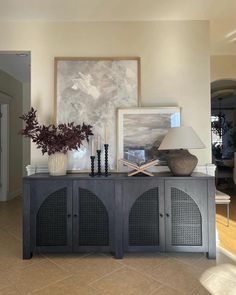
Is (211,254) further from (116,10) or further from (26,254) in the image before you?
(116,10)

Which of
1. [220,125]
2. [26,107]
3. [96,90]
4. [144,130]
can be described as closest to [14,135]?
[26,107]

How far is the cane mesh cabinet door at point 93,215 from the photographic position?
98.0 inches

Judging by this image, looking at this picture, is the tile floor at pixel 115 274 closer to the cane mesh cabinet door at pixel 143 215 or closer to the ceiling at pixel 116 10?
the cane mesh cabinet door at pixel 143 215

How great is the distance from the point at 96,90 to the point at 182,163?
1347 mm

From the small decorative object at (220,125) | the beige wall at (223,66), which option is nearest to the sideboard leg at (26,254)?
the beige wall at (223,66)

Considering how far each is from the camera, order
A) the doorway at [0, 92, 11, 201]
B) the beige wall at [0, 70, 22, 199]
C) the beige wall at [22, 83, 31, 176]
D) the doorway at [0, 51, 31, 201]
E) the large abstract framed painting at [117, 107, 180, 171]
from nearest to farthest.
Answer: the large abstract framed painting at [117, 107, 180, 171]
the doorway at [0, 51, 31, 201]
the doorway at [0, 92, 11, 201]
the beige wall at [0, 70, 22, 199]
the beige wall at [22, 83, 31, 176]

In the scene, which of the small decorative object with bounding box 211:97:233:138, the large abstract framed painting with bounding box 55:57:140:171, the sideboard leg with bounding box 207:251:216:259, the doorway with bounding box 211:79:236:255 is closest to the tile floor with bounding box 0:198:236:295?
the sideboard leg with bounding box 207:251:216:259

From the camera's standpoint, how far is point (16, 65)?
4621 millimetres

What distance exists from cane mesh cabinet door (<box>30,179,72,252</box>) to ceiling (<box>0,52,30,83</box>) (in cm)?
243

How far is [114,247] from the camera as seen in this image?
8.17 feet

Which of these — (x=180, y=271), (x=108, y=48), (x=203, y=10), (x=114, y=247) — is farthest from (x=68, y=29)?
(x=180, y=271)

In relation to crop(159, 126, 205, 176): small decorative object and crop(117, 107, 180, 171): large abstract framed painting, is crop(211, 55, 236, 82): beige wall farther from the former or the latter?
crop(159, 126, 205, 176): small decorative object

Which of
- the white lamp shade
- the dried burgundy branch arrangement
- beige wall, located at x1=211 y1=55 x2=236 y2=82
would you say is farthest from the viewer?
beige wall, located at x1=211 y1=55 x2=236 y2=82

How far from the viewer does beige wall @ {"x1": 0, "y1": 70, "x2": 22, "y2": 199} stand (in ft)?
17.4
